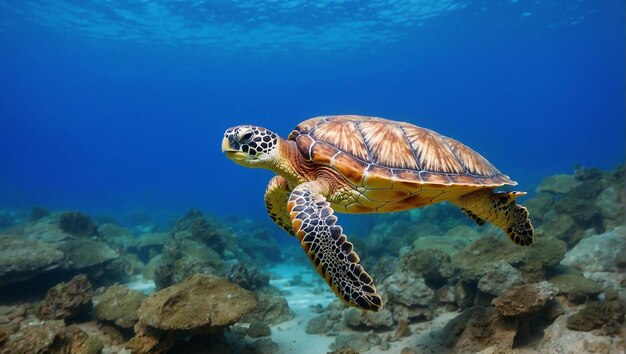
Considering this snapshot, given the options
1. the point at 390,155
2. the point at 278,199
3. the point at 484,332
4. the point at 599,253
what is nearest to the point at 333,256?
the point at 390,155

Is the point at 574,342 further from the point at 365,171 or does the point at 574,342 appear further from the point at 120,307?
the point at 120,307

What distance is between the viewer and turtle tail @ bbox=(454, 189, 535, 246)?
183 inches

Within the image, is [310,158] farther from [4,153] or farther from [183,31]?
[4,153]

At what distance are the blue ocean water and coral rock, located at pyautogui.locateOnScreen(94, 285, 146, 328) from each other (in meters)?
29.5

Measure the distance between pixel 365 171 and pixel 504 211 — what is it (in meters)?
2.27

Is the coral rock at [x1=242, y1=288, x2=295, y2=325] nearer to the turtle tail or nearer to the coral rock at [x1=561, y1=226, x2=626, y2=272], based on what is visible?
the turtle tail

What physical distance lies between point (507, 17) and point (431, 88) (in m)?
57.2

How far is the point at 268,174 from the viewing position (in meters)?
98.2

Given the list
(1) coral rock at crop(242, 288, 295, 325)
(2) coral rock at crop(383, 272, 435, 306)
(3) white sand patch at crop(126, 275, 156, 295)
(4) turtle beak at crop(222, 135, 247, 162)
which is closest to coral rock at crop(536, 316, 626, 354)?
(2) coral rock at crop(383, 272, 435, 306)

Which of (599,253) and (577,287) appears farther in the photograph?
(599,253)

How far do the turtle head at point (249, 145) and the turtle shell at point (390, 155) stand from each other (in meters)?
0.48

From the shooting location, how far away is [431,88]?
90.0 m

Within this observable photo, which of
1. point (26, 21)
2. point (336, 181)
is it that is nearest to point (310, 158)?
point (336, 181)

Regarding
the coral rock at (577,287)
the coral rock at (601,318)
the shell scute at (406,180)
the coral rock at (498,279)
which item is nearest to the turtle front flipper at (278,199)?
the shell scute at (406,180)
